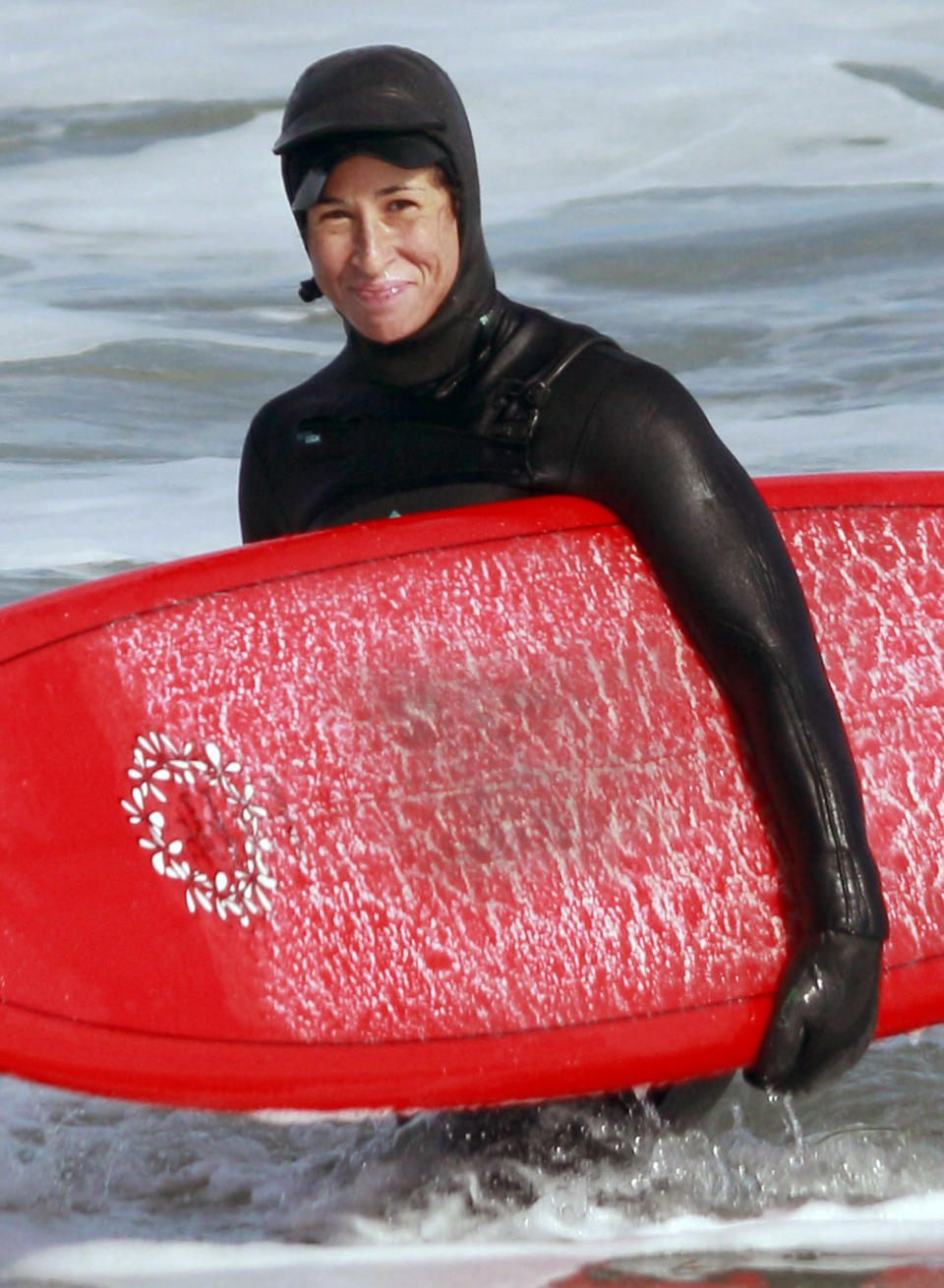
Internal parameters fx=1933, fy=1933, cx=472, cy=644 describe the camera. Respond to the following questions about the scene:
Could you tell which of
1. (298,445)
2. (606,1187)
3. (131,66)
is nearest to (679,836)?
(606,1187)

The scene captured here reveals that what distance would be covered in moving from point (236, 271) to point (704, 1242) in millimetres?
6815

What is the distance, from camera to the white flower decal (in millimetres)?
2158

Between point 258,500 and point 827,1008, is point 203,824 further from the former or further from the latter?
point 827,1008

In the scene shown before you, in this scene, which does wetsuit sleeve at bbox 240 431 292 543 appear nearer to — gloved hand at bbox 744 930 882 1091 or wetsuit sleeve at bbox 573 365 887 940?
wetsuit sleeve at bbox 573 365 887 940

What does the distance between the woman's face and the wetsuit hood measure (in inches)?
0.7

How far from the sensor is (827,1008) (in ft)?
7.04

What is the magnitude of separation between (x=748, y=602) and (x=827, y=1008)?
46cm

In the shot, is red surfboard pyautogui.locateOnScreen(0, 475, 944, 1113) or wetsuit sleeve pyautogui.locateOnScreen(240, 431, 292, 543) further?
wetsuit sleeve pyautogui.locateOnScreen(240, 431, 292, 543)

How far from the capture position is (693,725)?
2266 millimetres

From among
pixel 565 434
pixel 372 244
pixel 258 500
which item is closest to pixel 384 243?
pixel 372 244

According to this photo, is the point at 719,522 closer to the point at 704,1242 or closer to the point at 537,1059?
the point at 537,1059

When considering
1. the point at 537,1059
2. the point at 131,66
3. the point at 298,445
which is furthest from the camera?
the point at 131,66

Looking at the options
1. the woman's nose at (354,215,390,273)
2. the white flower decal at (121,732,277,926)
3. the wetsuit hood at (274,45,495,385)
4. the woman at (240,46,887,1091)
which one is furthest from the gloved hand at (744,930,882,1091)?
the woman's nose at (354,215,390,273)

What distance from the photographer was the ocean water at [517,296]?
236cm
